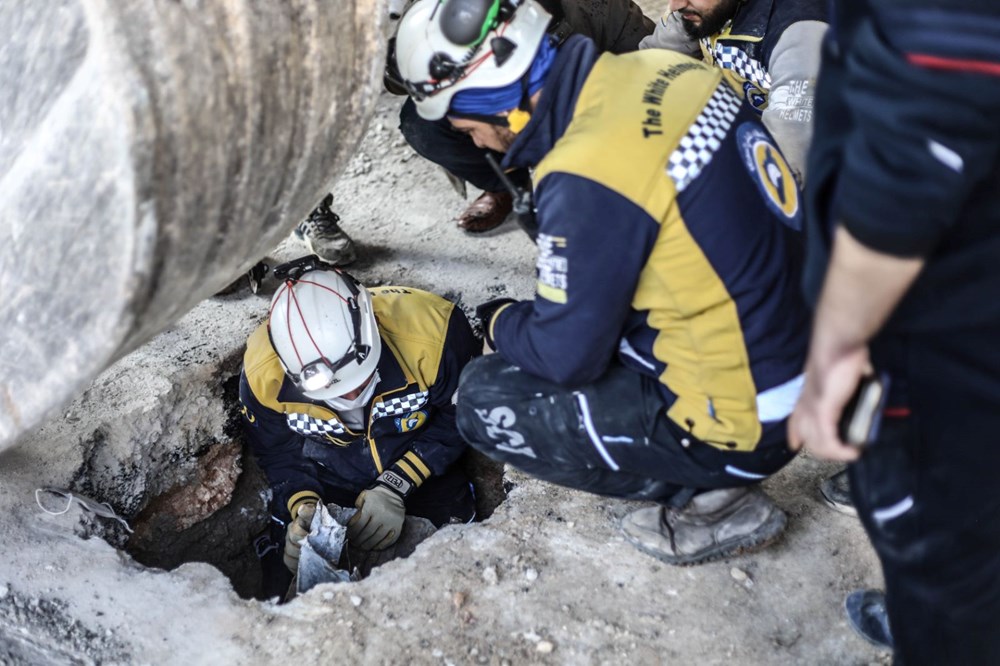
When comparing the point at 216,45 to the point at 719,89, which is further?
the point at 719,89

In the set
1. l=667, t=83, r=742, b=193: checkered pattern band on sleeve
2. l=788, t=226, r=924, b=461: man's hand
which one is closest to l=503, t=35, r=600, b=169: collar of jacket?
l=667, t=83, r=742, b=193: checkered pattern band on sleeve

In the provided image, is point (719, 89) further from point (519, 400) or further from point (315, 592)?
point (315, 592)

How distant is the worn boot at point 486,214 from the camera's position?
4324mm

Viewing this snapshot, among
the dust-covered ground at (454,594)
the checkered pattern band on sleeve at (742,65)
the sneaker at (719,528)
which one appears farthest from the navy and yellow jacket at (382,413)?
the checkered pattern band on sleeve at (742,65)

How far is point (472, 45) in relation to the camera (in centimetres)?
213

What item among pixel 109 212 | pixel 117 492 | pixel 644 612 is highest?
pixel 109 212

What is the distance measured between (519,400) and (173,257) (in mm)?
1033

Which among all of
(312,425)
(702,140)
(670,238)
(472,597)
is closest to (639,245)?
(670,238)

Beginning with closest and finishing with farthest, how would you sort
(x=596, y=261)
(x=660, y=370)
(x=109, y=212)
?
(x=109, y=212)
(x=596, y=261)
(x=660, y=370)

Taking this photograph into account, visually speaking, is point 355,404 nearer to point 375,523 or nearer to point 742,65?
point 375,523

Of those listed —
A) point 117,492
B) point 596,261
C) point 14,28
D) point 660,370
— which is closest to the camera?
point 596,261

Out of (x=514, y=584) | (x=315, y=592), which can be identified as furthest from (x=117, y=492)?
(x=514, y=584)

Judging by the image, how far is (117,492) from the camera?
3.34 m

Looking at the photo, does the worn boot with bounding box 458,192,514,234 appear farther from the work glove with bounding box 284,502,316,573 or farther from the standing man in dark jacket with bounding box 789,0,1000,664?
the standing man in dark jacket with bounding box 789,0,1000,664
